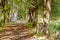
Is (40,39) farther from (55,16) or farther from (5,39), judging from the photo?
(55,16)

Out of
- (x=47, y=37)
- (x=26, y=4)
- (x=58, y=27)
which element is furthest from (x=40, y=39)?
(x=26, y=4)

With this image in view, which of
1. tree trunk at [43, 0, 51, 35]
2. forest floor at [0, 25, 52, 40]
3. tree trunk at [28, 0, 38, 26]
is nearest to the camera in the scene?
forest floor at [0, 25, 52, 40]

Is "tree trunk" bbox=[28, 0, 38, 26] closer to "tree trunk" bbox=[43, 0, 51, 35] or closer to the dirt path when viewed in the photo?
the dirt path

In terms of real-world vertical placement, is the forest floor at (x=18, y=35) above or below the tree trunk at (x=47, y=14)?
below

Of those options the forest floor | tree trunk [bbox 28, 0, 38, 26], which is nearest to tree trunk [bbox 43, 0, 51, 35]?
the forest floor

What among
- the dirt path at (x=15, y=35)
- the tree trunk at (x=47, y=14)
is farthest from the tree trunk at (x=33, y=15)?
the tree trunk at (x=47, y=14)

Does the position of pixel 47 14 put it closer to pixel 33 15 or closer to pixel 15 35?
pixel 15 35

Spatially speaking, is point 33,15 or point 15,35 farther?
point 33,15

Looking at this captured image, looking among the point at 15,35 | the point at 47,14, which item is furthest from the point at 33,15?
the point at 47,14

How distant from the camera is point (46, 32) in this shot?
11.5 metres

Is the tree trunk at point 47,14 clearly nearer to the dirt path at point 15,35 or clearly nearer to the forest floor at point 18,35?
the forest floor at point 18,35

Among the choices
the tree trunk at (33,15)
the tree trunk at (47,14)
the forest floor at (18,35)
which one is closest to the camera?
the forest floor at (18,35)

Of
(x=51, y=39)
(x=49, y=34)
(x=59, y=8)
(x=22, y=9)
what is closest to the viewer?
(x=51, y=39)

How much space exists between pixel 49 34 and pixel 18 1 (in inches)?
294
